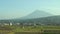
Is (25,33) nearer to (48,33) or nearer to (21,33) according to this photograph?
(21,33)

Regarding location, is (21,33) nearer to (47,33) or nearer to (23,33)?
(23,33)

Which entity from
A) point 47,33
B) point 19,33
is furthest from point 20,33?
point 47,33

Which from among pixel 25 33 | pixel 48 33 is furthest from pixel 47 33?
pixel 25 33

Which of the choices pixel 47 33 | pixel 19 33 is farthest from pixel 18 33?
pixel 47 33

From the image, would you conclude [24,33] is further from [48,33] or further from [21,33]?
[48,33]

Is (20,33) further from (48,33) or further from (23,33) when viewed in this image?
(48,33)
